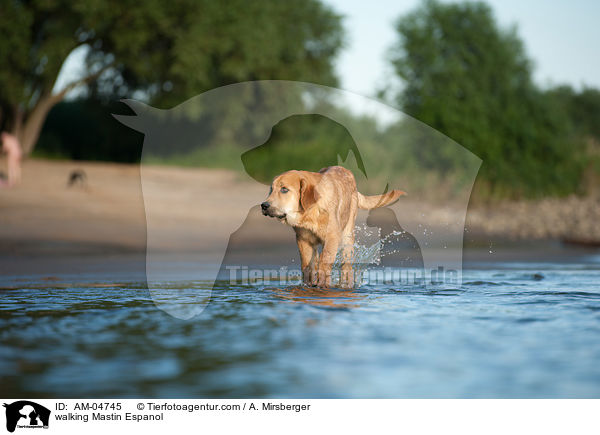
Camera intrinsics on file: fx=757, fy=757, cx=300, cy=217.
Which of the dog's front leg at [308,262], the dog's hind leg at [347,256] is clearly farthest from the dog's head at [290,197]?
the dog's hind leg at [347,256]

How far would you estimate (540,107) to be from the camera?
30.5m

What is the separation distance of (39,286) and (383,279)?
13.8ft

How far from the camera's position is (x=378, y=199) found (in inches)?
367

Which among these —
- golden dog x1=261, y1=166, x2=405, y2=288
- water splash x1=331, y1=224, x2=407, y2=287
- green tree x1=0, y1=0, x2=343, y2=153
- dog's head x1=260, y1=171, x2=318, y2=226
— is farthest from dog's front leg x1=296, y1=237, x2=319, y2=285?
green tree x1=0, y1=0, x2=343, y2=153

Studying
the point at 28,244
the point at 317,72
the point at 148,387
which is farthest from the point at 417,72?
the point at 148,387

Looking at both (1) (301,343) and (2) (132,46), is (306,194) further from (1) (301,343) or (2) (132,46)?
(2) (132,46)

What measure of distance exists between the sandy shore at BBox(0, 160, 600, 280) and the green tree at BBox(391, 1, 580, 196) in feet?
6.53

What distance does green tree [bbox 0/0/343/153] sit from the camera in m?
26.7

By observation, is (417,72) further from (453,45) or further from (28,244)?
(28,244)

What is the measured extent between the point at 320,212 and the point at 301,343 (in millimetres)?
2610

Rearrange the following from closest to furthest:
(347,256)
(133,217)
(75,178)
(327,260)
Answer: (327,260) → (347,256) → (133,217) → (75,178)

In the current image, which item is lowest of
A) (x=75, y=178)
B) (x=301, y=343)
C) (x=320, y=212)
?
(x=301, y=343)

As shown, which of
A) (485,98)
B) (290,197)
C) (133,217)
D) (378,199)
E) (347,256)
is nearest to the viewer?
(290,197)
